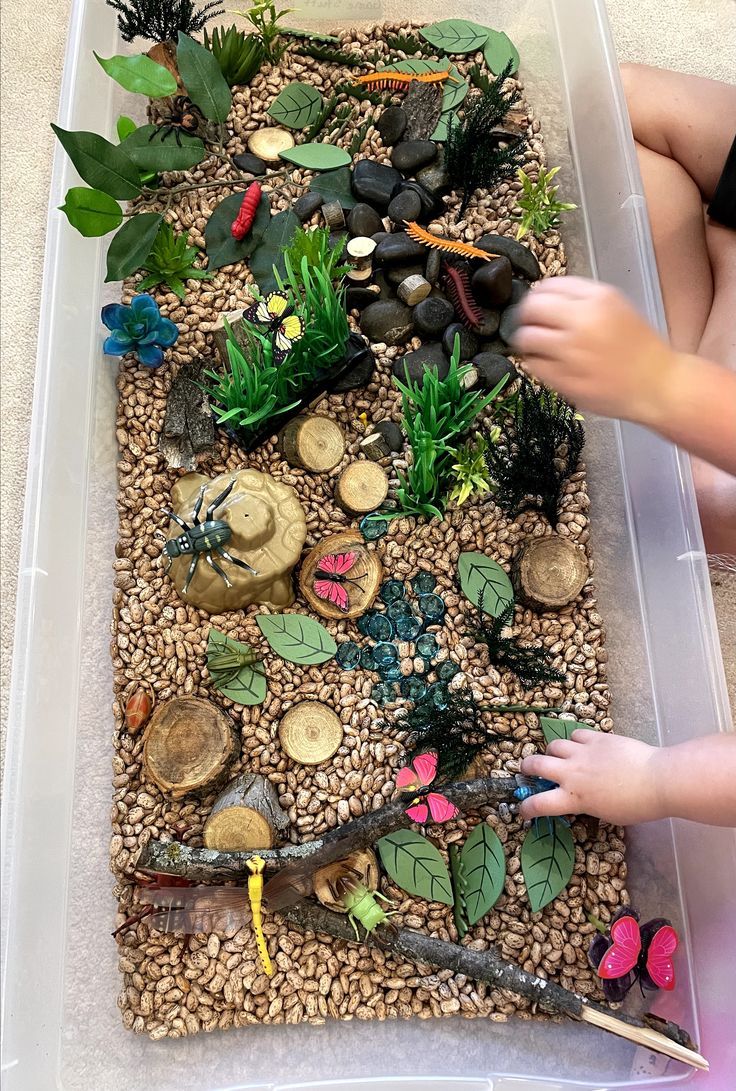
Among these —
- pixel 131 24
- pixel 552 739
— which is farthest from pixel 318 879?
pixel 131 24

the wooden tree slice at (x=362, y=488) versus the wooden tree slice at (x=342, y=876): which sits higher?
the wooden tree slice at (x=362, y=488)

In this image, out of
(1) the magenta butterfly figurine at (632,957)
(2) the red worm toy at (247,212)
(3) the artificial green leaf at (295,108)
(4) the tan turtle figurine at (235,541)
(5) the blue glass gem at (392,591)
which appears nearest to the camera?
(1) the magenta butterfly figurine at (632,957)

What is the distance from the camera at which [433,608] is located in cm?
119

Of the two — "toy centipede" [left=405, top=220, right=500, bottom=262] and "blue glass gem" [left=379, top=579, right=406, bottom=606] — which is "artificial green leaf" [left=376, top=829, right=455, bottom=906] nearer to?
"blue glass gem" [left=379, top=579, right=406, bottom=606]

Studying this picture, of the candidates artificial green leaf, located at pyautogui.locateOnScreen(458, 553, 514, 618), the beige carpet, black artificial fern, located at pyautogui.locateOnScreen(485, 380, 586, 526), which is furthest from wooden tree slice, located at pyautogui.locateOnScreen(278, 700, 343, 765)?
the beige carpet

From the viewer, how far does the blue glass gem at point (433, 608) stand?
46.7 inches

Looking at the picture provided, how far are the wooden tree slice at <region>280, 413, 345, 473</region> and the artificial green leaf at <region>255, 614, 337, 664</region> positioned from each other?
0.23 metres

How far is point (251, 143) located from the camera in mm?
1419

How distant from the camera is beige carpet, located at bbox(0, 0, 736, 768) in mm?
1420

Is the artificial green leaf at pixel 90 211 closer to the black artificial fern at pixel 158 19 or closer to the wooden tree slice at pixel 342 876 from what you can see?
the black artificial fern at pixel 158 19

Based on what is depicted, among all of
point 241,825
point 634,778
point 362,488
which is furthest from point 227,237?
point 634,778

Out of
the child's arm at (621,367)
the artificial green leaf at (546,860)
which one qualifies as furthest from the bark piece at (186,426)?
the artificial green leaf at (546,860)

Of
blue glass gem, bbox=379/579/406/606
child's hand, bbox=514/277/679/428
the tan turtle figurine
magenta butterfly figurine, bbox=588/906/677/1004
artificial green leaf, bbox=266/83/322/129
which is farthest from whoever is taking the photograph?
artificial green leaf, bbox=266/83/322/129

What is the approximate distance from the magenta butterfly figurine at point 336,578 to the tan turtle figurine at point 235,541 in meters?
0.04
